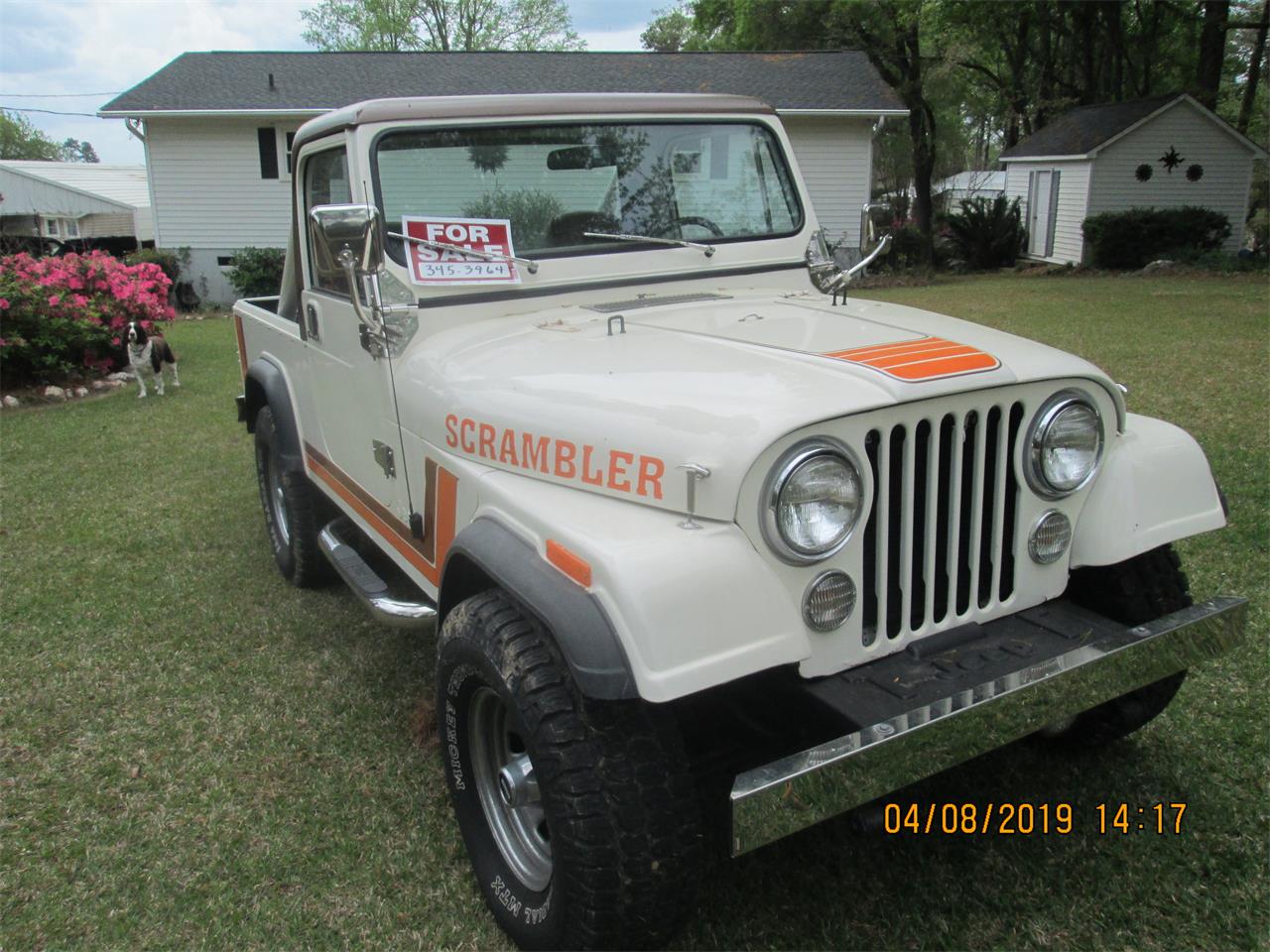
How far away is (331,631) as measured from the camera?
4.30m

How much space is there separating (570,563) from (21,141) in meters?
83.0

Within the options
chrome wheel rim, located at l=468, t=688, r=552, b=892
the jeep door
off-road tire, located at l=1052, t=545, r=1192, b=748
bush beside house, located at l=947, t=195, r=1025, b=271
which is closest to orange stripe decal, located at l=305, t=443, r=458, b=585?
the jeep door

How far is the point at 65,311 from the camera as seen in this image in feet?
33.7

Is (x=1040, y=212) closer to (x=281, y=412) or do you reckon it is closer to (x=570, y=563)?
(x=281, y=412)

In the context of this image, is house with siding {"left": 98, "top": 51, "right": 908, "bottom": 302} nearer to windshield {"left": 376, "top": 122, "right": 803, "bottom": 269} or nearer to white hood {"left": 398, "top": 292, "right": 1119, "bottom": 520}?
windshield {"left": 376, "top": 122, "right": 803, "bottom": 269}

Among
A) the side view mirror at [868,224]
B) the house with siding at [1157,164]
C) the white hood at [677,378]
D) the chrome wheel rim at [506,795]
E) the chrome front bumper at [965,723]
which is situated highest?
the house with siding at [1157,164]

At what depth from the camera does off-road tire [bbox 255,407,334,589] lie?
4.48 meters

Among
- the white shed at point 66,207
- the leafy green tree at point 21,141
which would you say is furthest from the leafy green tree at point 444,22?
the leafy green tree at point 21,141

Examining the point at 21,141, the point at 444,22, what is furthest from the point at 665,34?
the point at 21,141

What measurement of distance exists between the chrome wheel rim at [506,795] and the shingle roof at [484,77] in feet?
58.0

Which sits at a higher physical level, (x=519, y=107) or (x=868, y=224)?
(x=519, y=107)

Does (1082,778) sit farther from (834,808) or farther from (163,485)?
(163,485)

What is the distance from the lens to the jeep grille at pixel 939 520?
2.24m

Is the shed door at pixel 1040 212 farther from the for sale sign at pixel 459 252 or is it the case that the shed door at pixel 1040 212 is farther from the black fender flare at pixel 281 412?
the for sale sign at pixel 459 252
